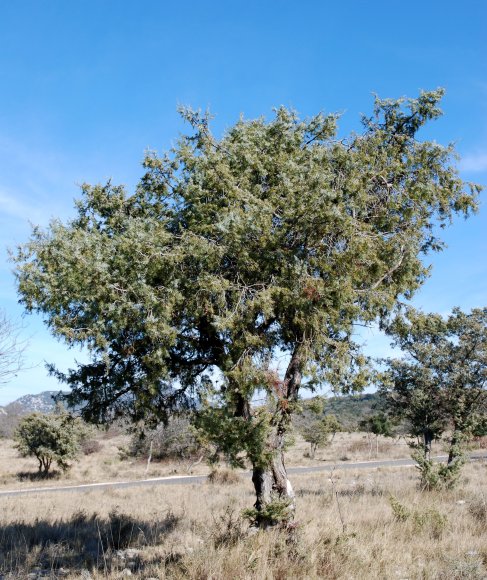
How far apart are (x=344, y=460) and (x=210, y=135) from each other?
42.1 m

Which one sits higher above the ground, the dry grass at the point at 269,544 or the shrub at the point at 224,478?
the dry grass at the point at 269,544

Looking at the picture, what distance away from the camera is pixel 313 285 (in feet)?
23.4

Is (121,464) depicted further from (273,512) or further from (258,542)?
(258,542)

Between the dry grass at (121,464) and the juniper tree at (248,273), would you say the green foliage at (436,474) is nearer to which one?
the juniper tree at (248,273)

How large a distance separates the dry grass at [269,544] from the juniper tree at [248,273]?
1.09 metres

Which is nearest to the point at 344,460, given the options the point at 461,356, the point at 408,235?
the point at 461,356

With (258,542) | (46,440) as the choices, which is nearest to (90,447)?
(46,440)

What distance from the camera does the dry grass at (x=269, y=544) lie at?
6.78 meters

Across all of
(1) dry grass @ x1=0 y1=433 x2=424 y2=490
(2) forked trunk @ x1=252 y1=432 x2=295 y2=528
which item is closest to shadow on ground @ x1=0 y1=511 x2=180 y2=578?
(2) forked trunk @ x1=252 y1=432 x2=295 y2=528

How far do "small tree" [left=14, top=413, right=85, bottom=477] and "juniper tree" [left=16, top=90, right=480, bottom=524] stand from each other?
31.0 meters

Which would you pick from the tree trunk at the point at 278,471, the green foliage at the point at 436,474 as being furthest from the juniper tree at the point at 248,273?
the green foliage at the point at 436,474

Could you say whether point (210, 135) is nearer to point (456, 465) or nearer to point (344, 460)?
point (456, 465)

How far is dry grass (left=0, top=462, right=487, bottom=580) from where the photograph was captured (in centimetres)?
678

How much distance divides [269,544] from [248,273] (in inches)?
Result: 150
